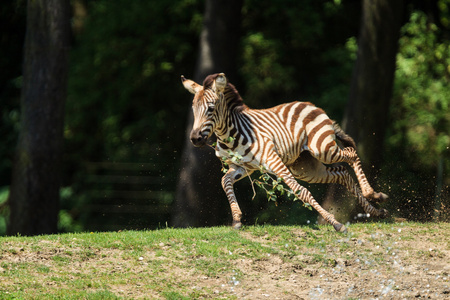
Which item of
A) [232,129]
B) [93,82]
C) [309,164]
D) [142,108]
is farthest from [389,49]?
[93,82]

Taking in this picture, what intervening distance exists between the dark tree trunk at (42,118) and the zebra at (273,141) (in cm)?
475

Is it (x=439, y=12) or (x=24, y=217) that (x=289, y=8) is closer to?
(x=439, y=12)

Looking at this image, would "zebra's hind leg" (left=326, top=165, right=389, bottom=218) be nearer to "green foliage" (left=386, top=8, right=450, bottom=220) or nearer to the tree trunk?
the tree trunk

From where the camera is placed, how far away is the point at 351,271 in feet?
28.0

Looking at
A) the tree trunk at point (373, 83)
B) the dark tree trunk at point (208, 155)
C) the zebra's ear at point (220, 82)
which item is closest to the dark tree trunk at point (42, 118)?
the dark tree trunk at point (208, 155)

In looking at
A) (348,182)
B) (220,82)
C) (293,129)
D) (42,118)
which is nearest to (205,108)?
(220,82)

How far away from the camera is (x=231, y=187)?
9.86 meters

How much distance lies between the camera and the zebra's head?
9.16 meters

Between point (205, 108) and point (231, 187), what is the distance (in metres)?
1.27

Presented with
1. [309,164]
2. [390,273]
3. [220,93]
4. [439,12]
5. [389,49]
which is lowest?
[390,273]

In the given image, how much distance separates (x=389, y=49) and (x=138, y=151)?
21.5 ft

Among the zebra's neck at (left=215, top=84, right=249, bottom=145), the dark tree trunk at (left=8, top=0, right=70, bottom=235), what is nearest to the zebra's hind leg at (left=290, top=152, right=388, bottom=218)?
the zebra's neck at (left=215, top=84, right=249, bottom=145)

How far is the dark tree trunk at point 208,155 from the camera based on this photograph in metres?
13.1

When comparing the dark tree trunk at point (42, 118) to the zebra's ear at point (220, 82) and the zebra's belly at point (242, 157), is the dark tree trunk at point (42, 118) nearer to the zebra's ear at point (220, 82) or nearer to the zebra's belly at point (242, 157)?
the zebra's belly at point (242, 157)
